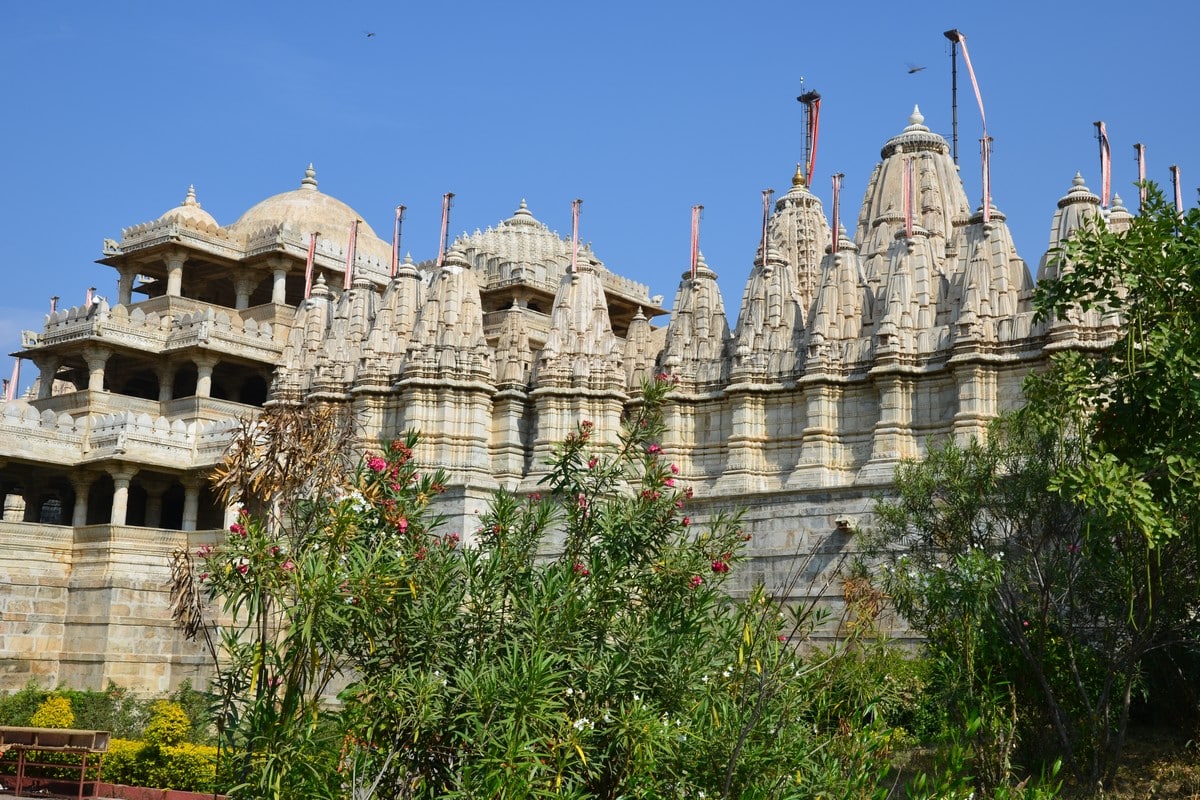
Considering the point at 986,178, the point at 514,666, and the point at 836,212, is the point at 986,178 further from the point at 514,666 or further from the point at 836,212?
the point at 514,666

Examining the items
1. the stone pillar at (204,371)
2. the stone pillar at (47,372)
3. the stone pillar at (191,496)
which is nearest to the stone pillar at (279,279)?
Answer: the stone pillar at (204,371)

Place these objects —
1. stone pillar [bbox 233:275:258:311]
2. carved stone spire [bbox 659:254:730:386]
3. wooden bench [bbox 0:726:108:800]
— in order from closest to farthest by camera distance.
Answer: wooden bench [bbox 0:726:108:800], carved stone spire [bbox 659:254:730:386], stone pillar [bbox 233:275:258:311]

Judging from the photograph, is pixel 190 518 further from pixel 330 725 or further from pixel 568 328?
pixel 330 725

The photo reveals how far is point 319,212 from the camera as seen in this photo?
47375mm

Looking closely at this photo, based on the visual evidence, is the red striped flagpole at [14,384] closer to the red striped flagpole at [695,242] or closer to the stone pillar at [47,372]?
the stone pillar at [47,372]

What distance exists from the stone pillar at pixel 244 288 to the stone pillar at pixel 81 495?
10710 mm

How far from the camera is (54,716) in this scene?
24188 millimetres

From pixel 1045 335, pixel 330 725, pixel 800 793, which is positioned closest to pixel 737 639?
pixel 800 793

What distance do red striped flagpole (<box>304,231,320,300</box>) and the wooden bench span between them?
69.0 feet

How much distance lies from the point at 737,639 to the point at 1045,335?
49.2ft

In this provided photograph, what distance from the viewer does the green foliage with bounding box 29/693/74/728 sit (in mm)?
24109

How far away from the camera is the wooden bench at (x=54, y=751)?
19828mm

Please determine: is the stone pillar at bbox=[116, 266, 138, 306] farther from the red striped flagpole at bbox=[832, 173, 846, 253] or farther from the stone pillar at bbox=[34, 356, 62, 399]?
the red striped flagpole at bbox=[832, 173, 846, 253]

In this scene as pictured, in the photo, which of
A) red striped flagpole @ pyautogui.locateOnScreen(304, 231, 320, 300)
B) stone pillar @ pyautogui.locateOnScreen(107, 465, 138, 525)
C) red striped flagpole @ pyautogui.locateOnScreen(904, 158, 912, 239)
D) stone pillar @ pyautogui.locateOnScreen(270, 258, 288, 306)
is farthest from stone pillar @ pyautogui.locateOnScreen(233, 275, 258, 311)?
red striped flagpole @ pyautogui.locateOnScreen(904, 158, 912, 239)
